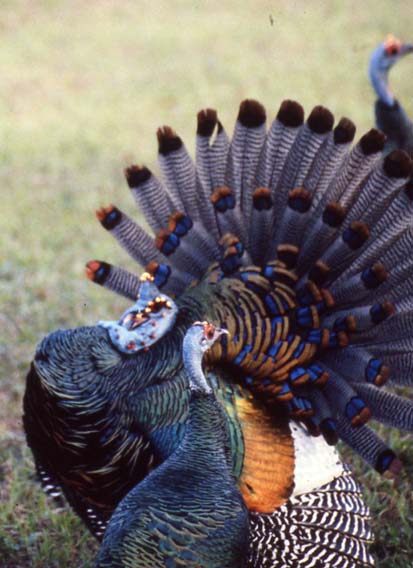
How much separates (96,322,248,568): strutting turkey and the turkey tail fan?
292mm

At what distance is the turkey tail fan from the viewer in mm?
2920

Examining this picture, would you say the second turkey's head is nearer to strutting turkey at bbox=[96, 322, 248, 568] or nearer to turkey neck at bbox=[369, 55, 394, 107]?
turkey neck at bbox=[369, 55, 394, 107]

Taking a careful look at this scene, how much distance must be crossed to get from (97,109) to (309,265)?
20.3 ft

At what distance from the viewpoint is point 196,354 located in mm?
2537

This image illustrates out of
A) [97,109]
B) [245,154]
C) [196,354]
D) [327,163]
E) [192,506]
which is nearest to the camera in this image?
[192,506]

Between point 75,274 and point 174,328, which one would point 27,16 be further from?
point 174,328

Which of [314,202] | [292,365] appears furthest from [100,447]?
[314,202]

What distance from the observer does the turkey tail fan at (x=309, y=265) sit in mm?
2920

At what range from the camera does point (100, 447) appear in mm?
2719

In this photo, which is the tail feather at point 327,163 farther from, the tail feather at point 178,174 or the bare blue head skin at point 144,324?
the bare blue head skin at point 144,324

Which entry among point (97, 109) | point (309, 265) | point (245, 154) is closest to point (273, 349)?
point (309, 265)

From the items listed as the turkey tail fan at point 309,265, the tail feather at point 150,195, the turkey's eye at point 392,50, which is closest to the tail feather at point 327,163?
the turkey tail fan at point 309,265

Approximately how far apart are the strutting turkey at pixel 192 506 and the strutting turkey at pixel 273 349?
0.18 meters

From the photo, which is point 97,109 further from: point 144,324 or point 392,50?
point 144,324
